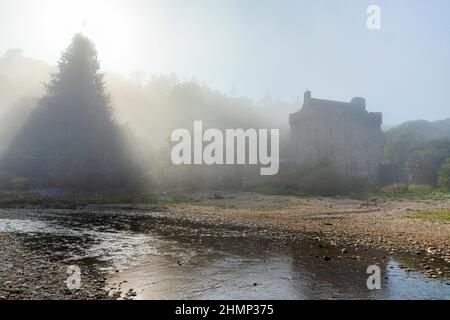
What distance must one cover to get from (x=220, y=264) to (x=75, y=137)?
37.8 m

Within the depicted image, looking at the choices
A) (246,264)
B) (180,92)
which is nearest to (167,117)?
(180,92)

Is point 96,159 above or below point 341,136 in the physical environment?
below

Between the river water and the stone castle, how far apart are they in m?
41.0

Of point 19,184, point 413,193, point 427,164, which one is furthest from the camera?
point 427,164

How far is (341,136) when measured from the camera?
57938mm

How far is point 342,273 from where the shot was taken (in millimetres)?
11133

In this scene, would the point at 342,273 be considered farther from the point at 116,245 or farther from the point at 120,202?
the point at 120,202

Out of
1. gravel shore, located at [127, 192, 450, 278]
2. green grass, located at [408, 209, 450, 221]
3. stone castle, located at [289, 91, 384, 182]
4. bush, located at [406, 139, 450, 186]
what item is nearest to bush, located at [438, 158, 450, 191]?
bush, located at [406, 139, 450, 186]

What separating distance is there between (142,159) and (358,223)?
92.6 feet

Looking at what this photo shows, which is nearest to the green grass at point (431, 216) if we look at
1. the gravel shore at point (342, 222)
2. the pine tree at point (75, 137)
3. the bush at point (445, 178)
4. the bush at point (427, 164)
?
the gravel shore at point (342, 222)

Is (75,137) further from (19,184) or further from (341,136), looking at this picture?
(341,136)

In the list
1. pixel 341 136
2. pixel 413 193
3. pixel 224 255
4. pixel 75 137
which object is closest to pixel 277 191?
pixel 413 193

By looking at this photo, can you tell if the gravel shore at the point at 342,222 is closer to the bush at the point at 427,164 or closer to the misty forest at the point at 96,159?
the misty forest at the point at 96,159

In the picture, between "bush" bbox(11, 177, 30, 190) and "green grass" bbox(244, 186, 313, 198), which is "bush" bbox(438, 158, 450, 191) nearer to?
"green grass" bbox(244, 186, 313, 198)
